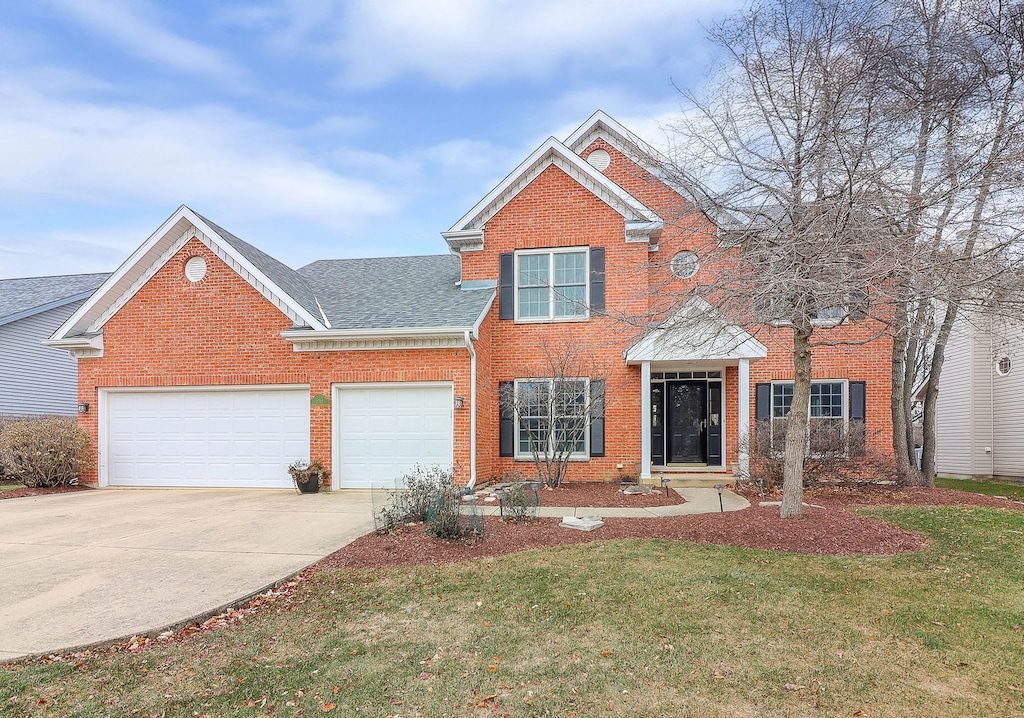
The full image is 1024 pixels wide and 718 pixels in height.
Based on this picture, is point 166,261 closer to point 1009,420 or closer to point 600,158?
point 600,158

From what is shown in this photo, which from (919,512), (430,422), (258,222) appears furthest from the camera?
(258,222)

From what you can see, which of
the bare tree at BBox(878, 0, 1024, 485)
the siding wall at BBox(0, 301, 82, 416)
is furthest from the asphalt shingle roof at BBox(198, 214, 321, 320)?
the siding wall at BBox(0, 301, 82, 416)

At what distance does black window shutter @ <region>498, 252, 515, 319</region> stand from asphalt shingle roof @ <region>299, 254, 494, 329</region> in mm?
298

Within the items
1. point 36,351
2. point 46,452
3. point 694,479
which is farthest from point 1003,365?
point 36,351

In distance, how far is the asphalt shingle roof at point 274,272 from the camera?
12758 millimetres

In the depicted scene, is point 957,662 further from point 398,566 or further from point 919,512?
point 919,512

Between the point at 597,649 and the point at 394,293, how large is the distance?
11.2 meters

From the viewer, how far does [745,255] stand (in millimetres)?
7051

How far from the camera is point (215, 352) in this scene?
12.9 metres

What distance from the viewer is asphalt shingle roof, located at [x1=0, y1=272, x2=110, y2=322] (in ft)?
66.4

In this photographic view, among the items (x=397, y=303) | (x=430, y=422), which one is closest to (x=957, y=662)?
(x=430, y=422)

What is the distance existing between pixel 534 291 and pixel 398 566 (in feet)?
27.6

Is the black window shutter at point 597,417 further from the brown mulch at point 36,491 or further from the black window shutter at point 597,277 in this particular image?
the brown mulch at point 36,491

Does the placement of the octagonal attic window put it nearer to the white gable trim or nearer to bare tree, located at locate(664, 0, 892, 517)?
the white gable trim
